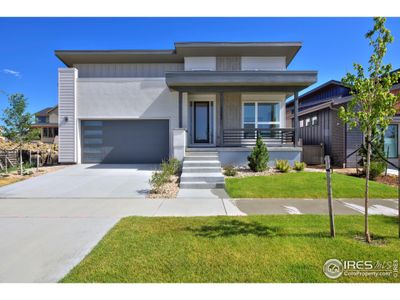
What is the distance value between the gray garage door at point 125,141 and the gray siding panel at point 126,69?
131 inches

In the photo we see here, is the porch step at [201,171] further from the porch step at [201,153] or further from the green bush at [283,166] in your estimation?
the green bush at [283,166]

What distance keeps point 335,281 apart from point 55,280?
338 cm

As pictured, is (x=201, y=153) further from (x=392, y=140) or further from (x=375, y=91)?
(x=392, y=140)

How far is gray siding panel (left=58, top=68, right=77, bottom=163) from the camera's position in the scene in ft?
40.1

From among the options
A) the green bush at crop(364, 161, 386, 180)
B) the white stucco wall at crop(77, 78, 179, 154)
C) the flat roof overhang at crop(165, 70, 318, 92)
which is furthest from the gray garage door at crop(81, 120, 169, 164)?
the green bush at crop(364, 161, 386, 180)

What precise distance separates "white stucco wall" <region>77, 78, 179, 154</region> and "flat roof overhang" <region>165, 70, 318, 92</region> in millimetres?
2090

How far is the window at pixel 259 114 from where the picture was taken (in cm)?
1206

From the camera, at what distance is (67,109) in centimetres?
1227

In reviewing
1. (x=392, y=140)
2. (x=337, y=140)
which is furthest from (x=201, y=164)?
(x=392, y=140)

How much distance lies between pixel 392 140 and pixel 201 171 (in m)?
11.3

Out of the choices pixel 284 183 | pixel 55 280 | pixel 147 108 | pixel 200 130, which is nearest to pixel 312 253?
pixel 55 280

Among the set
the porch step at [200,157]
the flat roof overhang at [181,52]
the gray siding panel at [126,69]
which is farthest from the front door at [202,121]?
the porch step at [200,157]

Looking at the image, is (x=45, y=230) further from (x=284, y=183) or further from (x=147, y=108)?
(x=147, y=108)

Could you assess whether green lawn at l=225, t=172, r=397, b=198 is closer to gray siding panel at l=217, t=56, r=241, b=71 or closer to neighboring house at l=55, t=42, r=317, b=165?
neighboring house at l=55, t=42, r=317, b=165
